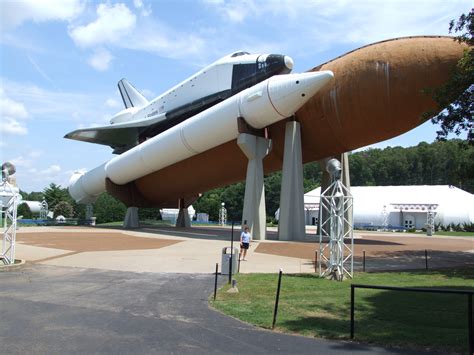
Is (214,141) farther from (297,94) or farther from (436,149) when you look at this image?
(436,149)

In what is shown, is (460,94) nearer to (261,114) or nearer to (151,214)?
(261,114)

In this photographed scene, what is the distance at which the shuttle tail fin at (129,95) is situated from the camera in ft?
130

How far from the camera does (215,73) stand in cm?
2702

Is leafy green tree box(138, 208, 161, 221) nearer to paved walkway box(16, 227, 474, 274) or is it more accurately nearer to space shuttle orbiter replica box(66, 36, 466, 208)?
space shuttle orbiter replica box(66, 36, 466, 208)

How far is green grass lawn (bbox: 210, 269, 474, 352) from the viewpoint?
6145mm

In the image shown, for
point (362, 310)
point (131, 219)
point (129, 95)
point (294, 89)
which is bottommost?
point (362, 310)

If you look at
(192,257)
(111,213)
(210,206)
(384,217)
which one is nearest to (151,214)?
(111,213)

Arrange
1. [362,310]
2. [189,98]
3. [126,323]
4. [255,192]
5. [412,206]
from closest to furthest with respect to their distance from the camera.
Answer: [126,323], [362,310], [255,192], [189,98], [412,206]

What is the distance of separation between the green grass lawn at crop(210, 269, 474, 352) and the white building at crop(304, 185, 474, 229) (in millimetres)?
38412

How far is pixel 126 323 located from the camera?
6809mm

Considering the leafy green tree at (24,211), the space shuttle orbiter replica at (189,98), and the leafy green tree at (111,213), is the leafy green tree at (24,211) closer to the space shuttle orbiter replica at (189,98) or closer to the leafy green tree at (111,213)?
the leafy green tree at (111,213)

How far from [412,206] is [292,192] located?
108 ft

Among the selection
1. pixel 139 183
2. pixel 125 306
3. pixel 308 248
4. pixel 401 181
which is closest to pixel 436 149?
pixel 401 181

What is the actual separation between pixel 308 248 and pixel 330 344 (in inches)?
517
